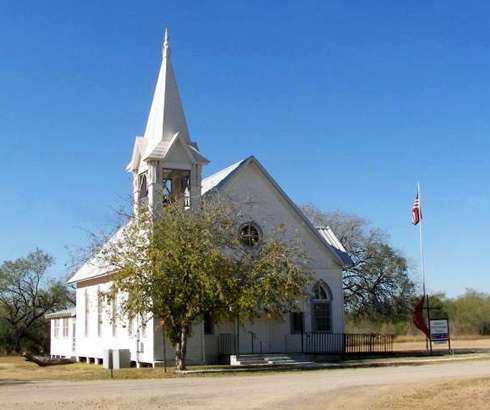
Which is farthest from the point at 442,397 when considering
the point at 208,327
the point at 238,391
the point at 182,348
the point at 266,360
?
the point at 208,327

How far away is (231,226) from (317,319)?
9.29m

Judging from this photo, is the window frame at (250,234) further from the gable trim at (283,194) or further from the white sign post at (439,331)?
the white sign post at (439,331)

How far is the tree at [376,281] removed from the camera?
54.8 m

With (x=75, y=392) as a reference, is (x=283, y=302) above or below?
above

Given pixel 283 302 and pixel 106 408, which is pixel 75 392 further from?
pixel 283 302

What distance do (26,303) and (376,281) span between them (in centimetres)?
3056

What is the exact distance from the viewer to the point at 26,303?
64812 millimetres

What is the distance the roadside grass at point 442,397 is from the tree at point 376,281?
34269 millimetres

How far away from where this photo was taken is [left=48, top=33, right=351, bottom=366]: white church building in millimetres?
34000

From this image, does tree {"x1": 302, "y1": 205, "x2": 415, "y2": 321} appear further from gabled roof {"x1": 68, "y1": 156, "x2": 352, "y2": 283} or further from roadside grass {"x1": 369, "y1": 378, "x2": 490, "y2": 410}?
roadside grass {"x1": 369, "y1": 378, "x2": 490, "y2": 410}

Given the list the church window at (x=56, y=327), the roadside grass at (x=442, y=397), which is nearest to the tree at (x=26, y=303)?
the church window at (x=56, y=327)

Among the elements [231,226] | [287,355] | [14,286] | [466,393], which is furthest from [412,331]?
[466,393]

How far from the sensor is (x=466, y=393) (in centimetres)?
1816

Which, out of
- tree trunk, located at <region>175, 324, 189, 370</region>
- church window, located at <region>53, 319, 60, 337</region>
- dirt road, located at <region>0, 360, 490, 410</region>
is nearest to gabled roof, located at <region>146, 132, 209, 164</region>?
tree trunk, located at <region>175, 324, 189, 370</region>
